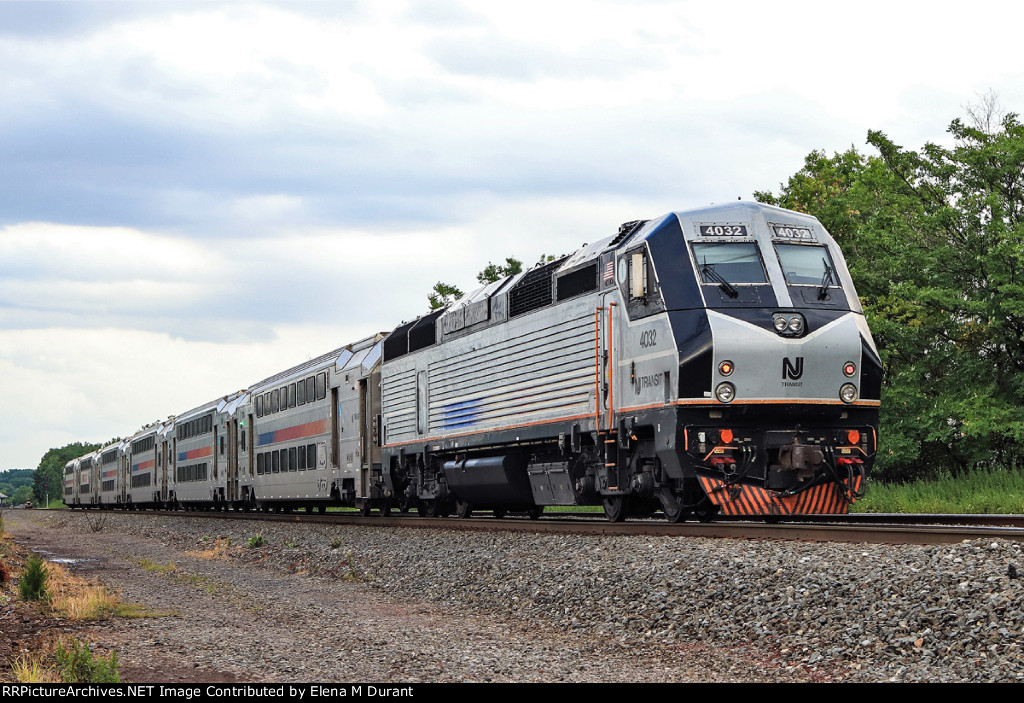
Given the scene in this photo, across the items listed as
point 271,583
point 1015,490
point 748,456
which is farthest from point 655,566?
point 1015,490

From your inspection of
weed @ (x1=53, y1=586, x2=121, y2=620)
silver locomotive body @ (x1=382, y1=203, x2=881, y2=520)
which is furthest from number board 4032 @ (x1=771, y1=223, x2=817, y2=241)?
weed @ (x1=53, y1=586, x2=121, y2=620)

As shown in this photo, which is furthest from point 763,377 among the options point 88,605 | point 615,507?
point 88,605

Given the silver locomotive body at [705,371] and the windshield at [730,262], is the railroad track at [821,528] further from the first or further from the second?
the windshield at [730,262]

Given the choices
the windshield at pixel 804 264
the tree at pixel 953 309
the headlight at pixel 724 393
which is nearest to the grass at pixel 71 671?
the headlight at pixel 724 393

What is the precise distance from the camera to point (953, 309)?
81.1ft

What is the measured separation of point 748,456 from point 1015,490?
297 inches

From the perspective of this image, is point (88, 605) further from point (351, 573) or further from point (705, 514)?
point (705, 514)

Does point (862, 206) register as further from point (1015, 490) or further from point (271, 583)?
point (271, 583)

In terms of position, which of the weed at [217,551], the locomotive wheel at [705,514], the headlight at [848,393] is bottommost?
the weed at [217,551]

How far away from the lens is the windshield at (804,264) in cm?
1467

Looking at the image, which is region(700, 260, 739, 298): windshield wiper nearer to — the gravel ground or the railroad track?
the railroad track

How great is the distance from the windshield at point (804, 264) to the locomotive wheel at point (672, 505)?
10.8 ft
